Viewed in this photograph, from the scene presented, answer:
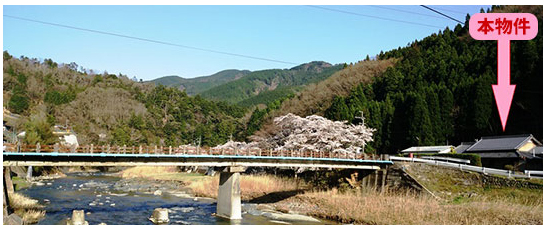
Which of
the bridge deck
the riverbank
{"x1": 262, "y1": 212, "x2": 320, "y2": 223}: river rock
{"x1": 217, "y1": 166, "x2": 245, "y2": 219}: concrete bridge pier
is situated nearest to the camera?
the bridge deck

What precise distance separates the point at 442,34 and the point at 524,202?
58877 mm

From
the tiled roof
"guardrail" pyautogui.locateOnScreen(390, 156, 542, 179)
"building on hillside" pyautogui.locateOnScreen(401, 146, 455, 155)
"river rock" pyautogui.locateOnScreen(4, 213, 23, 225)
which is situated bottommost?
"river rock" pyautogui.locateOnScreen(4, 213, 23, 225)

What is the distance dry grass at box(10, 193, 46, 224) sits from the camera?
23.1 m

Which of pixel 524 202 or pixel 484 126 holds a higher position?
pixel 484 126

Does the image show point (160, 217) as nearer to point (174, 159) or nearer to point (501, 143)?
point (174, 159)

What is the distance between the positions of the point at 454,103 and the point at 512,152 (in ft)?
50.0

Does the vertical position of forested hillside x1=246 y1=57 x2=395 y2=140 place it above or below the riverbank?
above

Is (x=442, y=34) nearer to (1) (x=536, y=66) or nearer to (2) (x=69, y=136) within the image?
(1) (x=536, y=66)

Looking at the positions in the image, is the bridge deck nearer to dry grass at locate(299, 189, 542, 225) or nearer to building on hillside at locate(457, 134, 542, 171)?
dry grass at locate(299, 189, 542, 225)

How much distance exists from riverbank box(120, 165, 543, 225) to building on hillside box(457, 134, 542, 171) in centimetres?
774

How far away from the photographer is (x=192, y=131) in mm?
99625

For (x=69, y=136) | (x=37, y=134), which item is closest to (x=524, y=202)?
(x=37, y=134)

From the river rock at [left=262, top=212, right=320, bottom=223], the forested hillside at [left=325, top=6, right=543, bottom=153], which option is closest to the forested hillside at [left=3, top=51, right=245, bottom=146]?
the forested hillside at [left=325, top=6, right=543, bottom=153]

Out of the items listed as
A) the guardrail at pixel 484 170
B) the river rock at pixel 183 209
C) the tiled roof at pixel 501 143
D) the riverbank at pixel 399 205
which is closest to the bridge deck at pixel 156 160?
the riverbank at pixel 399 205
